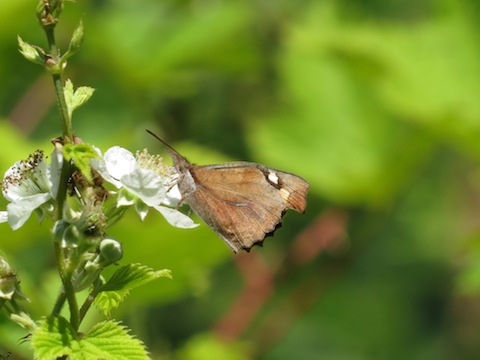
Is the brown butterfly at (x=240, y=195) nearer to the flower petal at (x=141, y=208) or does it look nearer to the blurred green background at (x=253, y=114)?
the flower petal at (x=141, y=208)

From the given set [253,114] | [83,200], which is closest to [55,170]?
[83,200]

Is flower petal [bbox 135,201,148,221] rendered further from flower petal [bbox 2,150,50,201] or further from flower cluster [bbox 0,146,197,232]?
flower petal [bbox 2,150,50,201]

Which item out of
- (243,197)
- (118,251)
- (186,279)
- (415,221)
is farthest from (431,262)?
(118,251)

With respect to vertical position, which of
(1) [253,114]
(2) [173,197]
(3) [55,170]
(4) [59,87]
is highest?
(4) [59,87]

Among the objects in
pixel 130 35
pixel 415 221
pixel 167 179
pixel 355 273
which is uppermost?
pixel 167 179

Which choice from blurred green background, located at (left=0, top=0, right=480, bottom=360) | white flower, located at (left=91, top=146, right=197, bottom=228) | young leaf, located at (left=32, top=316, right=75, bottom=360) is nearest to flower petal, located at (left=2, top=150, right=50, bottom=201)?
white flower, located at (left=91, top=146, right=197, bottom=228)

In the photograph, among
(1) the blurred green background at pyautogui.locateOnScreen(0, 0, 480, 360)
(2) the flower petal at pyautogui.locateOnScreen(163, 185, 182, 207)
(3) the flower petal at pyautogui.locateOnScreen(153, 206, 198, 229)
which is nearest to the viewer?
(3) the flower petal at pyautogui.locateOnScreen(153, 206, 198, 229)

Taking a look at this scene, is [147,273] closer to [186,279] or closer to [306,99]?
[186,279]

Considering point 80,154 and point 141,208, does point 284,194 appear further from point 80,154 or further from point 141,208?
point 80,154
